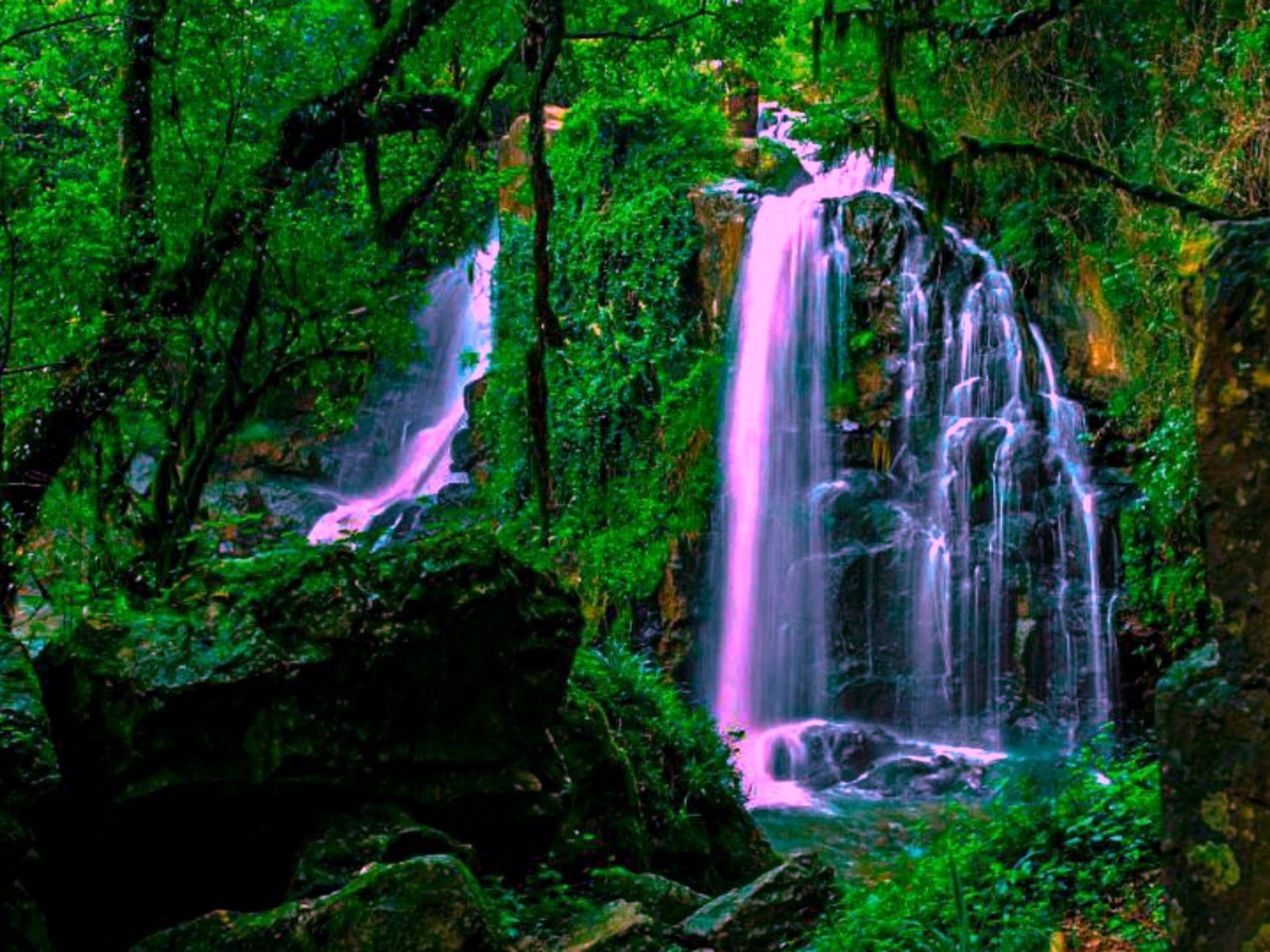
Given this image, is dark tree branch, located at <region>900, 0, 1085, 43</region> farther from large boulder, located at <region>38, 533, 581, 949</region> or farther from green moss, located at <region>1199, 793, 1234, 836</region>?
green moss, located at <region>1199, 793, 1234, 836</region>

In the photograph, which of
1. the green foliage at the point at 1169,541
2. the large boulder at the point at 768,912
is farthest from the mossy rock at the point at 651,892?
the green foliage at the point at 1169,541

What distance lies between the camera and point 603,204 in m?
16.3

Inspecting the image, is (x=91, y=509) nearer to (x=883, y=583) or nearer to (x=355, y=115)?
(x=355, y=115)

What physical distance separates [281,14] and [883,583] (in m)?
9.05

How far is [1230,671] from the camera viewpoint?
2.11 meters

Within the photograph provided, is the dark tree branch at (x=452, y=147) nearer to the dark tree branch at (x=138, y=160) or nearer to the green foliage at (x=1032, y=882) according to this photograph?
the dark tree branch at (x=138, y=160)

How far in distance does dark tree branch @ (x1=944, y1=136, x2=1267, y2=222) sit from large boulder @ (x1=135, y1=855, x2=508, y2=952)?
14.6ft

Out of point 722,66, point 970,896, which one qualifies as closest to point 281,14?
point 722,66

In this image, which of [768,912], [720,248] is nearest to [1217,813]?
[768,912]

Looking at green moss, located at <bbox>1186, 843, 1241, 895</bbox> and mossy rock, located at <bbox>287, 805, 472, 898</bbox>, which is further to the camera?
mossy rock, located at <bbox>287, 805, 472, 898</bbox>

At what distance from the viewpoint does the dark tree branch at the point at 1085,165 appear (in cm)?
574

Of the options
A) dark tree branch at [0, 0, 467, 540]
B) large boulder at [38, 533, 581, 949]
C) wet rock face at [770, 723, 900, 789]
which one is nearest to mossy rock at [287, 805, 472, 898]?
large boulder at [38, 533, 581, 949]

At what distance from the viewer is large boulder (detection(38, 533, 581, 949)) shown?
187 inches

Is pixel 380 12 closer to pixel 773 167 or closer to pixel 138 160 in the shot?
pixel 138 160
